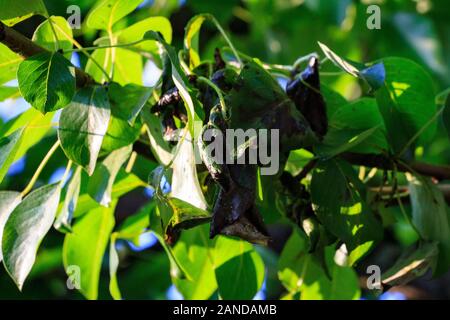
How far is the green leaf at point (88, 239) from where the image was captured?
1.10m

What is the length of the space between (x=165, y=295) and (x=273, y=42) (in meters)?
0.65

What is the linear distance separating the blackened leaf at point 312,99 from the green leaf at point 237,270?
0.78 ft

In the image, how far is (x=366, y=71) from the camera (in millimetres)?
795

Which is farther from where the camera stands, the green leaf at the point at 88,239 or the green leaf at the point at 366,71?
the green leaf at the point at 88,239

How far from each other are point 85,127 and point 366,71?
10.9 inches

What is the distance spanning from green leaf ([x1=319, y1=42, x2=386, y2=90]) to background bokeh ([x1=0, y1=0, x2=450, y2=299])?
3.15ft

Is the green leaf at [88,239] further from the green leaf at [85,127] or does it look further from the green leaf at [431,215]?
the green leaf at [431,215]

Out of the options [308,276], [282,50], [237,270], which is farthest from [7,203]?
[282,50]

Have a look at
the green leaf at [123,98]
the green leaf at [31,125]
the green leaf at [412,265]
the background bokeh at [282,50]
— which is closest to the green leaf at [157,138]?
the green leaf at [123,98]

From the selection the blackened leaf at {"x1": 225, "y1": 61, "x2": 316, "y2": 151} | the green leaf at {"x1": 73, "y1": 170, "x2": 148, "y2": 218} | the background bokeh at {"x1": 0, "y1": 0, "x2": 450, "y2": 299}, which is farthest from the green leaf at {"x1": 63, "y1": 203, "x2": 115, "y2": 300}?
the background bokeh at {"x1": 0, "y1": 0, "x2": 450, "y2": 299}

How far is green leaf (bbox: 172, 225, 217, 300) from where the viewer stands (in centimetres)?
109

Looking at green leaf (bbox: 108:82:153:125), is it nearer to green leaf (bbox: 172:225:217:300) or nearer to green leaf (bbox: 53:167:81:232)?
green leaf (bbox: 53:167:81:232)

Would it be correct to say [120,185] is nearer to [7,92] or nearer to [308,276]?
[7,92]
